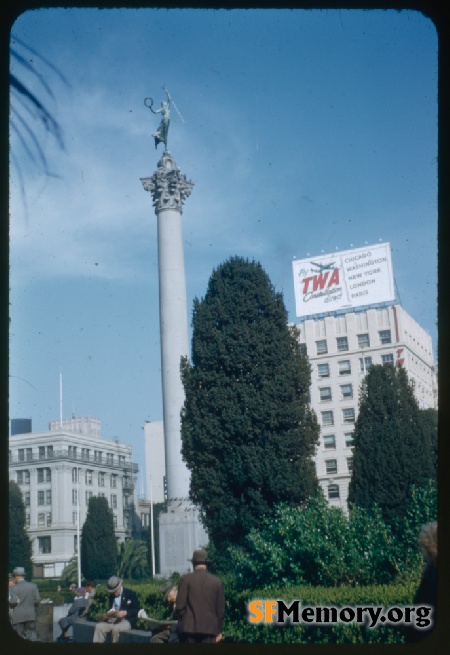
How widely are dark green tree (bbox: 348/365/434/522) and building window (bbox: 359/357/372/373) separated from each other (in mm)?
27

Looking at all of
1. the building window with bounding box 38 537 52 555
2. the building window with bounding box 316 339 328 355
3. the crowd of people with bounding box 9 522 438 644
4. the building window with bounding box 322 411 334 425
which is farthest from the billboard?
the building window with bounding box 38 537 52 555

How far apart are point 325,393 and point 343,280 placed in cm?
61

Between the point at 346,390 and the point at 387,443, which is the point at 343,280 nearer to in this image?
the point at 346,390

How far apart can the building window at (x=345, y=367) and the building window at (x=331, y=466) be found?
66 cm

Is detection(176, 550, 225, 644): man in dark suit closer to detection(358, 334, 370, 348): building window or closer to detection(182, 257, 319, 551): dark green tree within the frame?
detection(182, 257, 319, 551): dark green tree

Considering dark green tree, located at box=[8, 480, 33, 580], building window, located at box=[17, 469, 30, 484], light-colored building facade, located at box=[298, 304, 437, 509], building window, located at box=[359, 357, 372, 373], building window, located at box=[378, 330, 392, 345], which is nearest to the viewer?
dark green tree, located at box=[8, 480, 33, 580]

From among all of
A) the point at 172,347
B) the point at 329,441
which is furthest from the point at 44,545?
the point at 172,347

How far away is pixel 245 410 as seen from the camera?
3.94 metres

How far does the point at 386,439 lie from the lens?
352cm

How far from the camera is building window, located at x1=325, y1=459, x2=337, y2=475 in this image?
148 inches

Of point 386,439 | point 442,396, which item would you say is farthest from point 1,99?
point 386,439

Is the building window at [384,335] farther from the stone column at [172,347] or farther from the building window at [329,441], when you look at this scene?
the stone column at [172,347]

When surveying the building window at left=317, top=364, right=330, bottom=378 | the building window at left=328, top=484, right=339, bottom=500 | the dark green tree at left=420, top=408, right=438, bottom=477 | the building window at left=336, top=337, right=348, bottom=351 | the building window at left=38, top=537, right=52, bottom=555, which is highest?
the building window at left=336, top=337, right=348, bottom=351

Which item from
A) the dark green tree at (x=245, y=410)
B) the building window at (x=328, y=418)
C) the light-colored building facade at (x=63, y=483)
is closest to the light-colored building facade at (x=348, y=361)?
the building window at (x=328, y=418)
